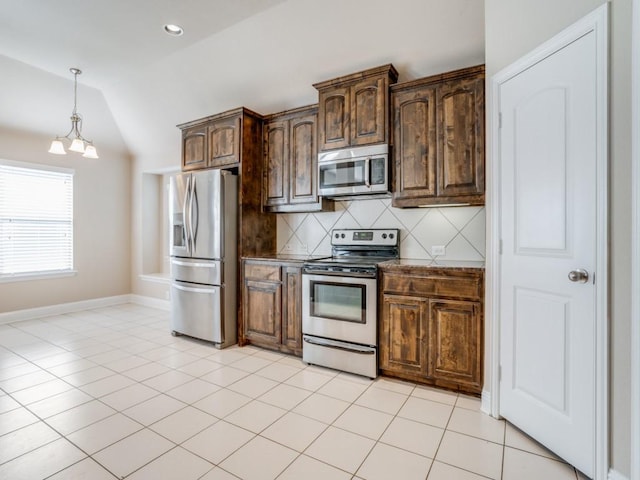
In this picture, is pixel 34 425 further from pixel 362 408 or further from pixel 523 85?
pixel 523 85

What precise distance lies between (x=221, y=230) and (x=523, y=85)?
2.92 metres

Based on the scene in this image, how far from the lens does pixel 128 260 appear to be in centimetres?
593

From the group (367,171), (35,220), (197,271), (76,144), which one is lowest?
(197,271)

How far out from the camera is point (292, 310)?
3.32 m

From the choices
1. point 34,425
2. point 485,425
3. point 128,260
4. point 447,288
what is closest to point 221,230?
point 34,425

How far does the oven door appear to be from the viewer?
9.21ft

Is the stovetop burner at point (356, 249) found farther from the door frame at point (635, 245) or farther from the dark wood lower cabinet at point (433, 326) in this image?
the door frame at point (635, 245)

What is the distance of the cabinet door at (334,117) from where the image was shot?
124 inches

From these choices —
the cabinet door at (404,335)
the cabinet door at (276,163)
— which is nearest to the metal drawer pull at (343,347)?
the cabinet door at (404,335)

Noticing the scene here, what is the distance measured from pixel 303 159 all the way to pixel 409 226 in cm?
134

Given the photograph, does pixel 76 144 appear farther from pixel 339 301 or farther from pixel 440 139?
pixel 440 139

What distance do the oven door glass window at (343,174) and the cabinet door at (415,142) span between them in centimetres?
33

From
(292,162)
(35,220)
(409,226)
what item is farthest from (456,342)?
(35,220)

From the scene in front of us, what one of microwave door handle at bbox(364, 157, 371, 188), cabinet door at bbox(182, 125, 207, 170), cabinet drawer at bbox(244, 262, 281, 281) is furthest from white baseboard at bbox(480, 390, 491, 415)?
cabinet door at bbox(182, 125, 207, 170)
